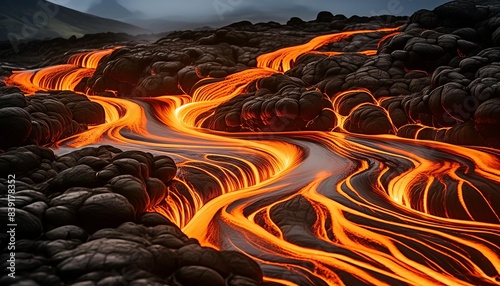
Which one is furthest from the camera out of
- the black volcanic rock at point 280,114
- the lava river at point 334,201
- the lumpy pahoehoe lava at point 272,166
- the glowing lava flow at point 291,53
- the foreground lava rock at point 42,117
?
the glowing lava flow at point 291,53

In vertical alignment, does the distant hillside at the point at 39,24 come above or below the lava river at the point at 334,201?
above

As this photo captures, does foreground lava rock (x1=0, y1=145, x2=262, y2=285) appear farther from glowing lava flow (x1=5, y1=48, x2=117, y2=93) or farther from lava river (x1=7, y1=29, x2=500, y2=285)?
glowing lava flow (x1=5, y1=48, x2=117, y2=93)

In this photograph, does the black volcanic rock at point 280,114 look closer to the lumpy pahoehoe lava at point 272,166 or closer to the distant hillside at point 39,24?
the lumpy pahoehoe lava at point 272,166

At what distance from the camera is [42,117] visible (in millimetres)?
5137

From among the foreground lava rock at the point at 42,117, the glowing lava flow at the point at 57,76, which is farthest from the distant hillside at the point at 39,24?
the foreground lava rock at the point at 42,117

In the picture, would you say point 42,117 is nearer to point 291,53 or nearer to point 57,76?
point 57,76

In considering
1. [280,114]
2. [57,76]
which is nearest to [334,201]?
[280,114]

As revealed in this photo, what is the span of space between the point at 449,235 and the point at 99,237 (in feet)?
8.36

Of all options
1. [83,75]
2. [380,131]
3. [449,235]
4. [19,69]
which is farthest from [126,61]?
[449,235]

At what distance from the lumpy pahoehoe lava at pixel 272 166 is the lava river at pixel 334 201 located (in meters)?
0.02

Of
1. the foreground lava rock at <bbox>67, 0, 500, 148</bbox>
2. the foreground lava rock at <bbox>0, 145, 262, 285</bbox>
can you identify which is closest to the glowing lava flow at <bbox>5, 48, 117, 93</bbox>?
the foreground lava rock at <bbox>67, 0, 500, 148</bbox>

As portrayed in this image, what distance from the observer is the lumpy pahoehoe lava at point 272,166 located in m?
2.68

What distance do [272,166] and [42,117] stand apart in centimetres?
281

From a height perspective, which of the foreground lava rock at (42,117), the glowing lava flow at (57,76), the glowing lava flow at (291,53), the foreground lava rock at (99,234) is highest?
the glowing lava flow at (291,53)
